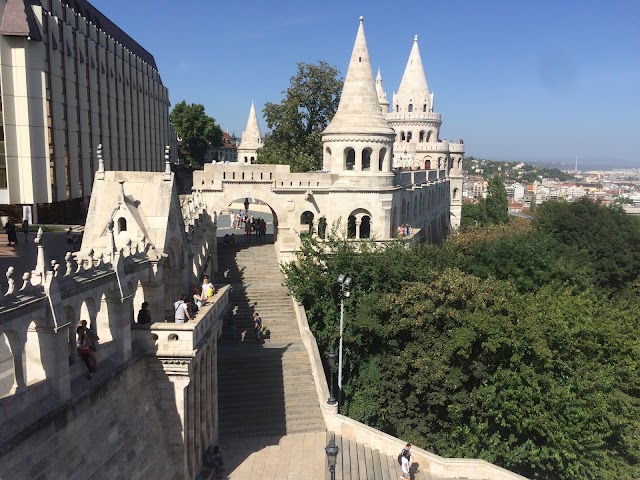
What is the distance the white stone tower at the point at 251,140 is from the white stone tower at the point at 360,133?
3851 centimetres

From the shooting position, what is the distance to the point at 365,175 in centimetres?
2955

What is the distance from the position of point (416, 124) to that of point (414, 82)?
15.4 ft

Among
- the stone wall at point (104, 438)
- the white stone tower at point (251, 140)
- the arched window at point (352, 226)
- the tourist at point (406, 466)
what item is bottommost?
the tourist at point (406, 466)

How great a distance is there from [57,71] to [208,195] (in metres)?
11.7

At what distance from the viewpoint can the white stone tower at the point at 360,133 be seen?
29609 mm

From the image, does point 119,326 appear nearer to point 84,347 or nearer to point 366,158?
point 84,347

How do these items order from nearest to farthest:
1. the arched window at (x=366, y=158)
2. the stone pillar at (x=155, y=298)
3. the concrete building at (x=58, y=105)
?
the stone pillar at (x=155, y=298)
the concrete building at (x=58, y=105)
the arched window at (x=366, y=158)

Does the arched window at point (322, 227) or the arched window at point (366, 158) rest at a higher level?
the arched window at point (366, 158)

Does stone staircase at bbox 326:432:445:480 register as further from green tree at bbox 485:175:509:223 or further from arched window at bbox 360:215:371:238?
green tree at bbox 485:175:509:223

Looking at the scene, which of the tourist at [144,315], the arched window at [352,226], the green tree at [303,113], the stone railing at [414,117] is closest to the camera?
the tourist at [144,315]

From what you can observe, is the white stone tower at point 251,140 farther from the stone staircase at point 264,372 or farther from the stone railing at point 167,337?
the stone railing at point 167,337

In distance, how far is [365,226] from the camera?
32406mm

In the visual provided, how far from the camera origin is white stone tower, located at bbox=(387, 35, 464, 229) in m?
55.6

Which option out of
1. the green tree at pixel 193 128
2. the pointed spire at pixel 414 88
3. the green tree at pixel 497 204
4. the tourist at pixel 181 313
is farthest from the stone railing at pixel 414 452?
the green tree at pixel 193 128
